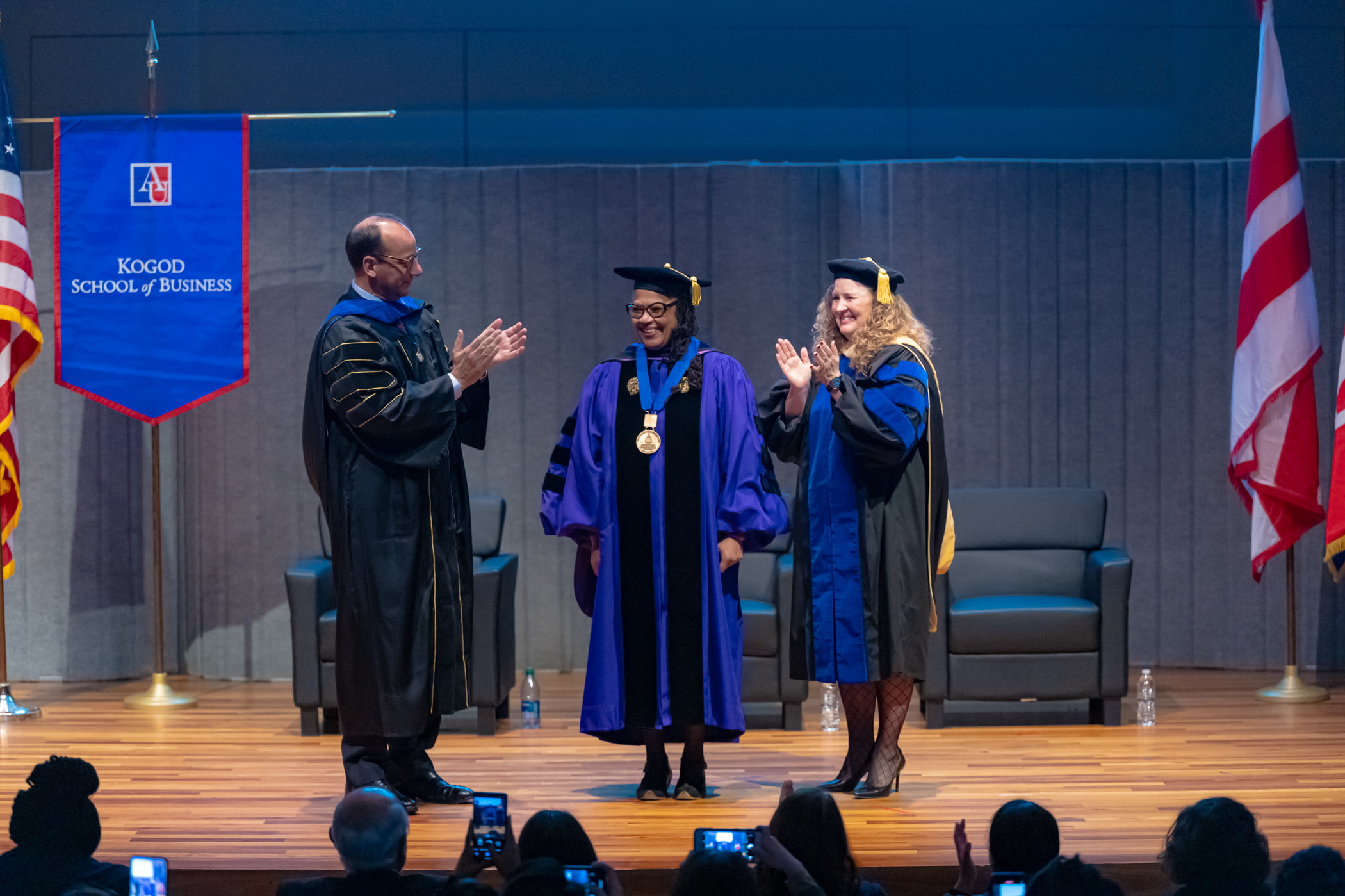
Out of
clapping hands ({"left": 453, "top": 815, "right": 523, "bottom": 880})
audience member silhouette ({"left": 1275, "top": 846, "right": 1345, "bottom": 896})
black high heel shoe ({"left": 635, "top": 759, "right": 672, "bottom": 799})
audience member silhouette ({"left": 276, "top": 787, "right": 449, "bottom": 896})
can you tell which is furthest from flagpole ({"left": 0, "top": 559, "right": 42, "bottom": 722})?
audience member silhouette ({"left": 1275, "top": 846, "right": 1345, "bottom": 896})

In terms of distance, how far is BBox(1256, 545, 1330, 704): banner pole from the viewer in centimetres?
613

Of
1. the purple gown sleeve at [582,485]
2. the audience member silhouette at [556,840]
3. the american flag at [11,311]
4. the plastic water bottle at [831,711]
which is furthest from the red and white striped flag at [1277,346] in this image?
the american flag at [11,311]

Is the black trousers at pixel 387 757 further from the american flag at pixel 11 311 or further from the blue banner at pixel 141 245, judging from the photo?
the american flag at pixel 11 311

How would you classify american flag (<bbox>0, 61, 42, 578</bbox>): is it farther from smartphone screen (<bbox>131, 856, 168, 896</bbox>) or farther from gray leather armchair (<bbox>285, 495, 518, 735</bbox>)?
smartphone screen (<bbox>131, 856, 168, 896</bbox>)

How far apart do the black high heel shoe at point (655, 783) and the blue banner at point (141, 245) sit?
283 cm

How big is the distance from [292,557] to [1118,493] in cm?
387

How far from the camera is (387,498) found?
167 inches

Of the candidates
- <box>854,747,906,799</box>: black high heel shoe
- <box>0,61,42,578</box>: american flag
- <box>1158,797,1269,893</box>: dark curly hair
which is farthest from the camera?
<box>0,61,42,578</box>: american flag

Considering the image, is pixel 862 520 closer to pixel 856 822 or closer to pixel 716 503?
pixel 716 503

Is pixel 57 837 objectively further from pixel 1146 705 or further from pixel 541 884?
pixel 1146 705

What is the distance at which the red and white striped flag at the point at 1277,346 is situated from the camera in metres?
6.14

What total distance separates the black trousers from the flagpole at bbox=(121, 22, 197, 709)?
7.27 feet

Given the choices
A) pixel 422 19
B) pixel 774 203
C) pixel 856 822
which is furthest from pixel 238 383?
pixel 856 822

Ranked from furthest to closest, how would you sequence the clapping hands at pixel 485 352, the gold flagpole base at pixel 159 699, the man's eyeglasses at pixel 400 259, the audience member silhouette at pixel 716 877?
1. the gold flagpole base at pixel 159 699
2. the man's eyeglasses at pixel 400 259
3. the clapping hands at pixel 485 352
4. the audience member silhouette at pixel 716 877
